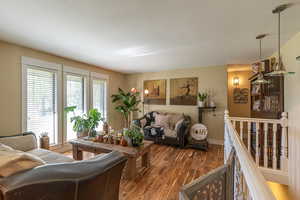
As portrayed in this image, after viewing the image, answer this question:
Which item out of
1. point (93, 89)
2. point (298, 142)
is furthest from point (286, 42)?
point (93, 89)

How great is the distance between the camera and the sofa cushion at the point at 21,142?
2224 mm

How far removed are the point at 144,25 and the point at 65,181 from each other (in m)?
1.94

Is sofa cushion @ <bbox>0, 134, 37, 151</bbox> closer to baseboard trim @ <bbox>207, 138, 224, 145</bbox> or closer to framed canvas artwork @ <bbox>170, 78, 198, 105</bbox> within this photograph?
framed canvas artwork @ <bbox>170, 78, 198, 105</bbox>

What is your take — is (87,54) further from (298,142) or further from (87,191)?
(298,142)

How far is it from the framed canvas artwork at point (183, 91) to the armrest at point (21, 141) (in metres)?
3.72

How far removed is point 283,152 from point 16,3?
432cm

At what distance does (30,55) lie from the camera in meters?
2.87

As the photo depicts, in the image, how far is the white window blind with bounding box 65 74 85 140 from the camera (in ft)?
11.9

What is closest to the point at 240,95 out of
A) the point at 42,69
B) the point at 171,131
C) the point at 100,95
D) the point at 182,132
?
the point at 182,132

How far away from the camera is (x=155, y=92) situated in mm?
5066

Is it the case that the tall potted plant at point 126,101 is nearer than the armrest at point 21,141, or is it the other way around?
the armrest at point 21,141

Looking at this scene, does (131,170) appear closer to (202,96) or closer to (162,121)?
(162,121)

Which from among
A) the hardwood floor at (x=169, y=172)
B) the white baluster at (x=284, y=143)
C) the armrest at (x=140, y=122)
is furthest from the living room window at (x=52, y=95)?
the white baluster at (x=284, y=143)

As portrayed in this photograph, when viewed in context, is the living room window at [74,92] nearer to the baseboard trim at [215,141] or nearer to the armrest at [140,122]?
the armrest at [140,122]
